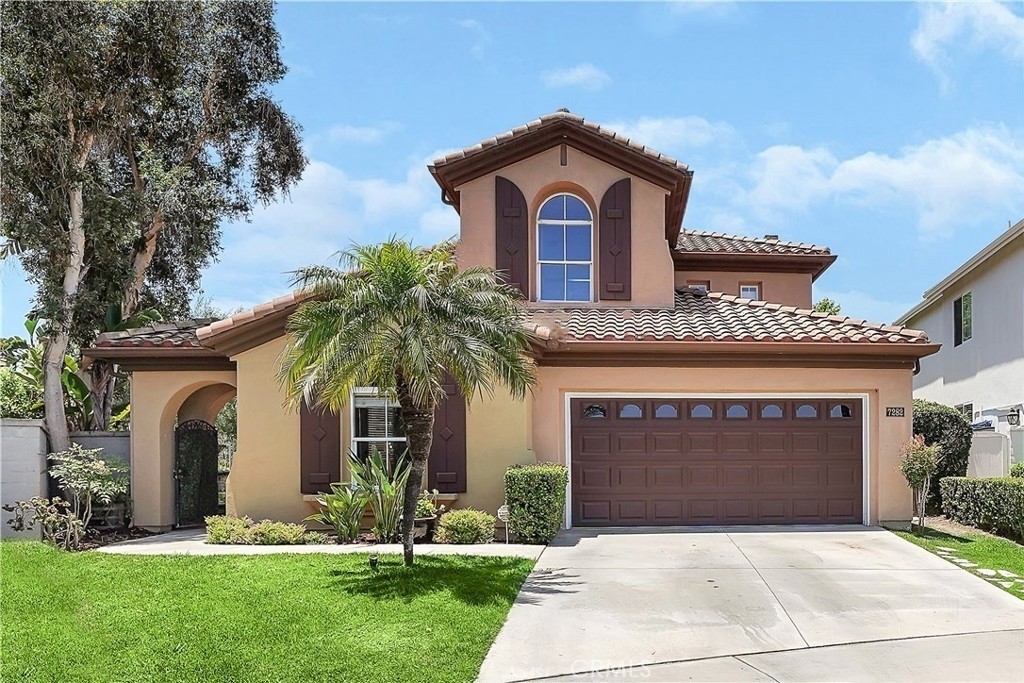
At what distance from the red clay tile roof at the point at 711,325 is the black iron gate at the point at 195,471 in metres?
6.76

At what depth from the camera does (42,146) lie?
46.1ft

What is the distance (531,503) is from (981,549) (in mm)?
6519

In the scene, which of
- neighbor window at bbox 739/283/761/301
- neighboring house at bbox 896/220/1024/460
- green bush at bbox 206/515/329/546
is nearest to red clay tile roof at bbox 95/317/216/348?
green bush at bbox 206/515/329/546

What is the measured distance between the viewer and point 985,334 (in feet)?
68.4

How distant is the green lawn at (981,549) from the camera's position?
10.3 m

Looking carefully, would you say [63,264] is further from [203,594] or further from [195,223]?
[203,594]

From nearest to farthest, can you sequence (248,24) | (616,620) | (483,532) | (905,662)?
(905,662)
(616,620)
(483,532)
(248,24)

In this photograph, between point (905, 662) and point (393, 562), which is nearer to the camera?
point (905, 662)

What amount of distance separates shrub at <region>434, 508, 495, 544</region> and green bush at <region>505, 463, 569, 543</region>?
0.40 meters

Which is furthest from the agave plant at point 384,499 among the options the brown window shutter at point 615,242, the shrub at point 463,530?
the brown window shutter at point 615,242

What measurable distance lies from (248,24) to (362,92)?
828cm

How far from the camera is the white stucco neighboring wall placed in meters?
18.9

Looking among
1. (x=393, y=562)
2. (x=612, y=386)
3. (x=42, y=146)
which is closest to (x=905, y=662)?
(x=393, y=562)

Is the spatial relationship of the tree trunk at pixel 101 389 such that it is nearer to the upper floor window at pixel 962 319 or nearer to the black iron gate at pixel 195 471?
the black iron gate at pixel 195 471
